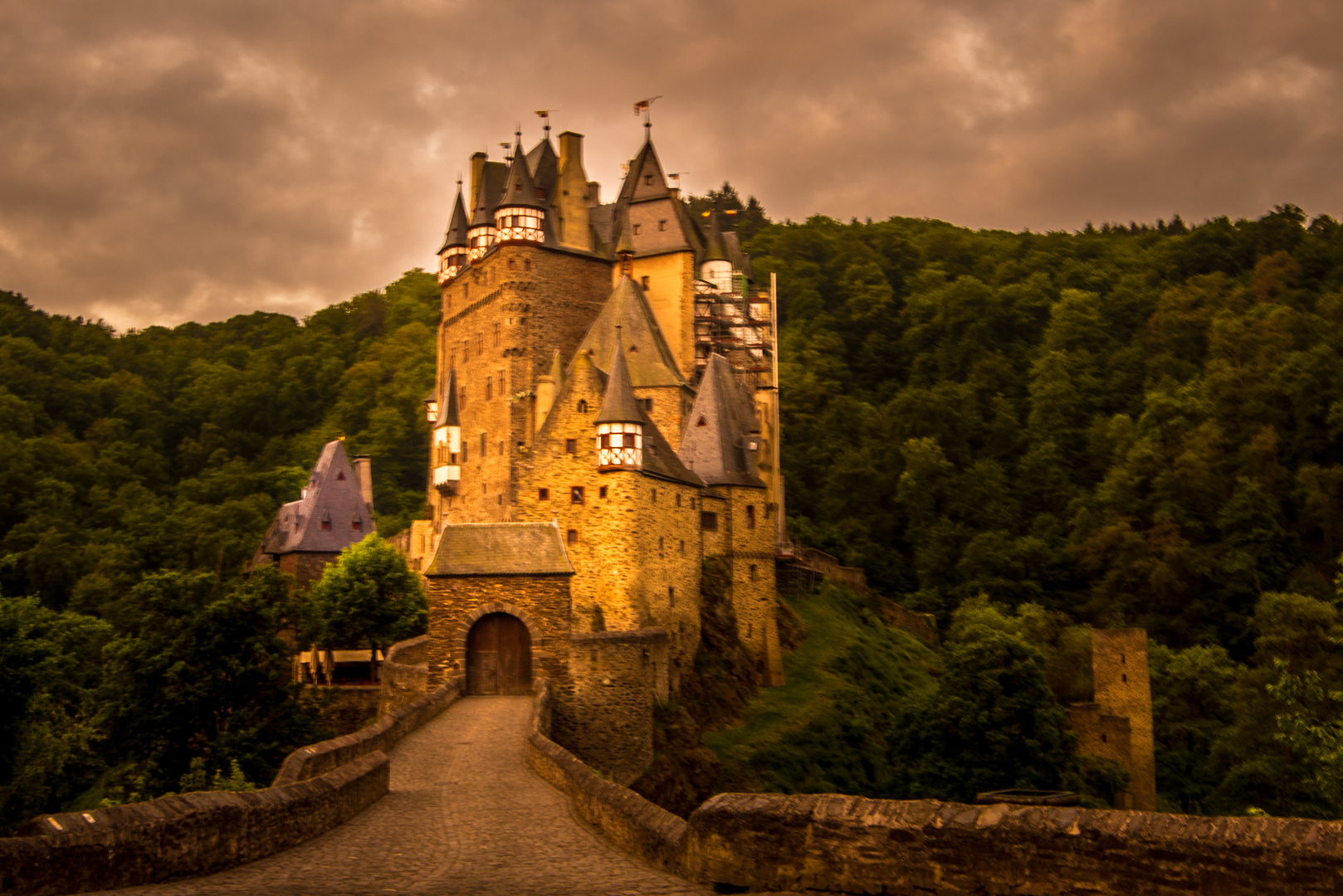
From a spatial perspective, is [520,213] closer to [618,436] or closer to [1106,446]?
[618,436]

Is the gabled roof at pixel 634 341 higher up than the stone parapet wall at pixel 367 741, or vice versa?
the gabled roof at pixel 634 341

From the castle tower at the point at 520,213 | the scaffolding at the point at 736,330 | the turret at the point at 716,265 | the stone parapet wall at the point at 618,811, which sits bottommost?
the stone parapet wall at the point at 618,811

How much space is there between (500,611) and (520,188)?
33.3m

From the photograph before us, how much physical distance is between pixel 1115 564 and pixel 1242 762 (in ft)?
70.2

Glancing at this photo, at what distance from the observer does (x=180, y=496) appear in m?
67.5

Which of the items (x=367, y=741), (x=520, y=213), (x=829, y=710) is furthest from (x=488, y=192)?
(x=367, y=741)

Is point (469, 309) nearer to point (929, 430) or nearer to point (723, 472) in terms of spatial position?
point (723, 472)

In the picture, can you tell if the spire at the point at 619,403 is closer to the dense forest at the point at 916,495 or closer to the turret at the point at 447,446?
the dense forest at the point at 916,495

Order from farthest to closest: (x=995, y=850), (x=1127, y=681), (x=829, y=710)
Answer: (x=1127, y=681)
(x=829, y=710)
(x=995, y=850)

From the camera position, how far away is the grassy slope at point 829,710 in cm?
3434

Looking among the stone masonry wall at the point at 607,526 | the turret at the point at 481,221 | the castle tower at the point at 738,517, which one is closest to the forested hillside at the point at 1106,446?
the castle tower at the point at 738,517

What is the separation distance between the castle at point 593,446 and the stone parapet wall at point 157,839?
13.6 metres

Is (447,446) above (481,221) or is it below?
below

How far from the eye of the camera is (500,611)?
83.6ft
